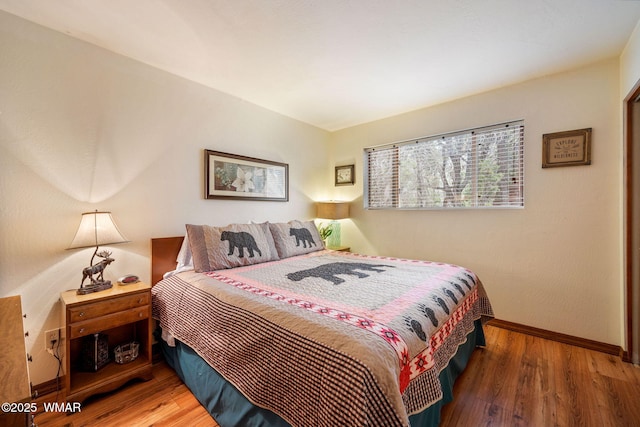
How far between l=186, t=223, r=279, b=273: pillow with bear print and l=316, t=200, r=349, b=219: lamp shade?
4.07 ft

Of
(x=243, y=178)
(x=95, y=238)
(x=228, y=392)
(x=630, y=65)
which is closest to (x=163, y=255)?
(x=95, y=238)

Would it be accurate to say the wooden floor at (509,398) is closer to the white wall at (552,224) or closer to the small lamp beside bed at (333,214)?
the white wall at (552,224)

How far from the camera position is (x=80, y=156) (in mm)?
1923

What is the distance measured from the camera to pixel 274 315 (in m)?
1.31

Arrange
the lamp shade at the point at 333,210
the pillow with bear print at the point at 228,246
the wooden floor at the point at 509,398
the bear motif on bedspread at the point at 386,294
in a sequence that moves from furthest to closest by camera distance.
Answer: the lamp shade at the point at 333,210 < the pillow with bear print at the point at 228,246 < the wooden floor at the point at 509,398 < the bear motif on bedspread at the point at 386,294

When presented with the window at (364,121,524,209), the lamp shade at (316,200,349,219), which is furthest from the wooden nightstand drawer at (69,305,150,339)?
the window at (364,121,524,209)

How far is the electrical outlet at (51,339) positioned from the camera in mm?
1771

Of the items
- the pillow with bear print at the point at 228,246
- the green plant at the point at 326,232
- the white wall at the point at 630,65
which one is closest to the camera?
the white wall at the point at 630,65

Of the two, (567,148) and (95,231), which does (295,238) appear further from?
(567,148)

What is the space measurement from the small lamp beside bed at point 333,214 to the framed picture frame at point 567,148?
2243 millimetres

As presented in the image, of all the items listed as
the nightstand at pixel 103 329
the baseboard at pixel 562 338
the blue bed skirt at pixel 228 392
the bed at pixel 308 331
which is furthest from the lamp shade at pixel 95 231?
the baseboard at pixel 562 338

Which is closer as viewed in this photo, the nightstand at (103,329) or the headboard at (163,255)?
the nightstand at (103,329)

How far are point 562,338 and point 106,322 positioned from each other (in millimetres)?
3713

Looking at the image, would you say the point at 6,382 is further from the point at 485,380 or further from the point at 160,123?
the point at 485,380
